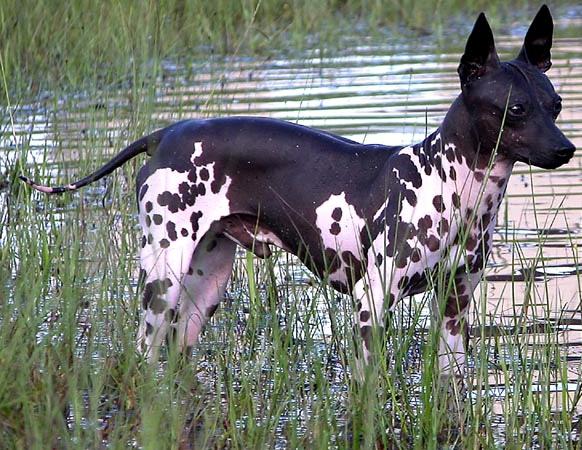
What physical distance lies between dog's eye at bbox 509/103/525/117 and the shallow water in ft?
1.13

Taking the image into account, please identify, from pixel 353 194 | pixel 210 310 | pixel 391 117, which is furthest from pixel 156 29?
pixel 353 194

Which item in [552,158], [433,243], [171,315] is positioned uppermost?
[552,158]

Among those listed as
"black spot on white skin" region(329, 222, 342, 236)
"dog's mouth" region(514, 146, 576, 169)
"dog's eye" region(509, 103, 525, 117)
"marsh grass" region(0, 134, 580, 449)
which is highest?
"dog's eye" region(509, 103, 525, 117)

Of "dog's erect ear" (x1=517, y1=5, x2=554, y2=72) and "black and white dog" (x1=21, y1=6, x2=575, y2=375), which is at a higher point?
"dog's erect ear" (x1=517, y1=5, x2=554, y2=72)

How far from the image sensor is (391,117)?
31.7 feet

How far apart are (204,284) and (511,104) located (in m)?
1.52

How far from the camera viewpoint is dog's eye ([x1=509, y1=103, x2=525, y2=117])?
4766mm

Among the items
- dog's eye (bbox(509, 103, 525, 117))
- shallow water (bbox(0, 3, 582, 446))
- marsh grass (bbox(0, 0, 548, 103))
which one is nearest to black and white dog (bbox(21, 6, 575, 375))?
dog's eye (bbox(509, 103, 525, 117))

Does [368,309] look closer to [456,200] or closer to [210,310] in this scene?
[456,200]

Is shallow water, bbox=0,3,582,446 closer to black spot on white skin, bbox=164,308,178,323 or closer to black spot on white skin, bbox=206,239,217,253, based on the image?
black spot on white skin, bbox=206,239,217,253

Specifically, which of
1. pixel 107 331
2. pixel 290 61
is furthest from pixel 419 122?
pixel 107 331

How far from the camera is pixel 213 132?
17.5 ft

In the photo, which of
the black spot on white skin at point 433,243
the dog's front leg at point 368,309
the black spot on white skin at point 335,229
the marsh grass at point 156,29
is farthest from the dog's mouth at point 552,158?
the marsh grass at point 156,29

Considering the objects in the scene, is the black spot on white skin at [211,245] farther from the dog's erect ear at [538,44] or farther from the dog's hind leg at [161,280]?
the dog's erect ear at [538,44]
